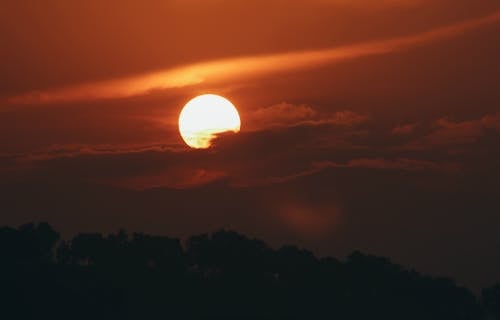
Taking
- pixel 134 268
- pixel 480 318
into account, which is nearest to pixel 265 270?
pixel 134 268

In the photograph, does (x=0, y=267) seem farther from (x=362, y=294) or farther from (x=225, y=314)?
(x=362, y=294)

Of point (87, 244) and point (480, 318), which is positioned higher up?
point (87, 244)

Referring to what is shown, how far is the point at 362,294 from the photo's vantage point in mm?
97500

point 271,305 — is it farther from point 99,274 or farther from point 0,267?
point 0,267

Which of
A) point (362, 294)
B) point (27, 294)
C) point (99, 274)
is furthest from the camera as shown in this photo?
point (362, 294)

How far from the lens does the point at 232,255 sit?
9644cm

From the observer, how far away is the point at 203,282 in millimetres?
93812

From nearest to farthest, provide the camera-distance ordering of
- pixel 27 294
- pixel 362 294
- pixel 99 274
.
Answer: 1. pixel 27 294
2. pixel 99 274
3. pixel 362 294

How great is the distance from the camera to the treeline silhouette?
87562 mm

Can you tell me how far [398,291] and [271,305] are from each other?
10.8 m

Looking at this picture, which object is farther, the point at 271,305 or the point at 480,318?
the point at 480,318

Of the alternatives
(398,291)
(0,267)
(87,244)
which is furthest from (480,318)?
(0,267)

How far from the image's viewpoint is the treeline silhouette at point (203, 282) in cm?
8756

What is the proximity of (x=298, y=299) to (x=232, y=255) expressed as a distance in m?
5.57
